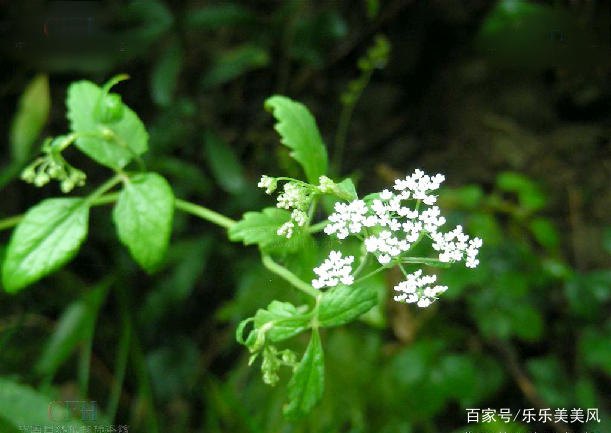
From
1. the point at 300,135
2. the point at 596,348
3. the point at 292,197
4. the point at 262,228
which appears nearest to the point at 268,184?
the point at 292,197

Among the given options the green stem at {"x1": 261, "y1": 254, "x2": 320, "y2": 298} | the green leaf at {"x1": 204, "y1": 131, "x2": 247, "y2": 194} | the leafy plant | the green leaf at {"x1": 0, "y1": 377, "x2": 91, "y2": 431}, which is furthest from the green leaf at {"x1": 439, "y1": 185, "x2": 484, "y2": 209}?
the green leaf at {"x1": 0, "y1": 377, "x2": 91, "y2": 431}

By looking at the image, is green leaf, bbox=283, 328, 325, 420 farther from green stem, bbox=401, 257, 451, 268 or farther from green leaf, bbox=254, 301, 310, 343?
green stem, bbox=401, 257, 451, 268

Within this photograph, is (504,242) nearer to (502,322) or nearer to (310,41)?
(502,322)

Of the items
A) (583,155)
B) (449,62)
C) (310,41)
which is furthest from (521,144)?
(310,41)

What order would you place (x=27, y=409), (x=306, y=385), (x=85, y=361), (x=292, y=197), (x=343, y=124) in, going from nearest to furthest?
1. (x=292, y=197)
2. (x=306, y=385)
3. (x=27, y=409)
4. (x=85, y=361)
5. (x=343, y=124)

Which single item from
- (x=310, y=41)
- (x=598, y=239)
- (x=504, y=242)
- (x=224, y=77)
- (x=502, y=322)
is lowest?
(x=502, y=322)

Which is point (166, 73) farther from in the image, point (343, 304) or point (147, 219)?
point (343, 304)

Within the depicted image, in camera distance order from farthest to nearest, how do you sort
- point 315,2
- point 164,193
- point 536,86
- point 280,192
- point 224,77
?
point 536,86
point 315,2
point 224,77
point 164,193
point 280,192
